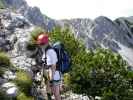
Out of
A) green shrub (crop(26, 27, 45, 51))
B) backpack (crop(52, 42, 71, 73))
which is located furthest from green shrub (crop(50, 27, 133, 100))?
backpack (crop(52, 42, 71, 73))

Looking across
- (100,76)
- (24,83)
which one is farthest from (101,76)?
(24,83)

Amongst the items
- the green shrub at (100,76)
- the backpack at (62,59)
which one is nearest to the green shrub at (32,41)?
the green shrub at (100,76)

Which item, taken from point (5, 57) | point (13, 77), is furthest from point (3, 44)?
point (13, 77)

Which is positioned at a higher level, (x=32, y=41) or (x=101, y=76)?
(x=32, y=41)

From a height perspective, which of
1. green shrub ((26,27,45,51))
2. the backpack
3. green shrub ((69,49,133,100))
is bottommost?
green shrub ((69,49,133,100))

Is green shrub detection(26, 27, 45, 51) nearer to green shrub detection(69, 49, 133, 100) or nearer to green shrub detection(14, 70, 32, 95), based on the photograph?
green shrub detection(69, 49, 133, 100)

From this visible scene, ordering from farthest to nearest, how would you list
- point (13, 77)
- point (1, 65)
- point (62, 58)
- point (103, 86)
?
1. point (103, 86)
2. point (1, 65)
3. point (13, 77)
4. point (62, 58)

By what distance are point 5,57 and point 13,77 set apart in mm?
1396

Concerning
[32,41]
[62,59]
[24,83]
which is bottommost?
[24,83]

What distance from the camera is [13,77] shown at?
13.7m

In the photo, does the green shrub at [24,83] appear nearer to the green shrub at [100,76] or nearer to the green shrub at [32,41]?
the green shrub at [100,76]

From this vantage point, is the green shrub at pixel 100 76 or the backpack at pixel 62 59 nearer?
the backpack at pixel 62 59

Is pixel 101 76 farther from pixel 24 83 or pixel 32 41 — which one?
pixel 24 83

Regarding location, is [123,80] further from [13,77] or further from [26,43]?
[13,77]
